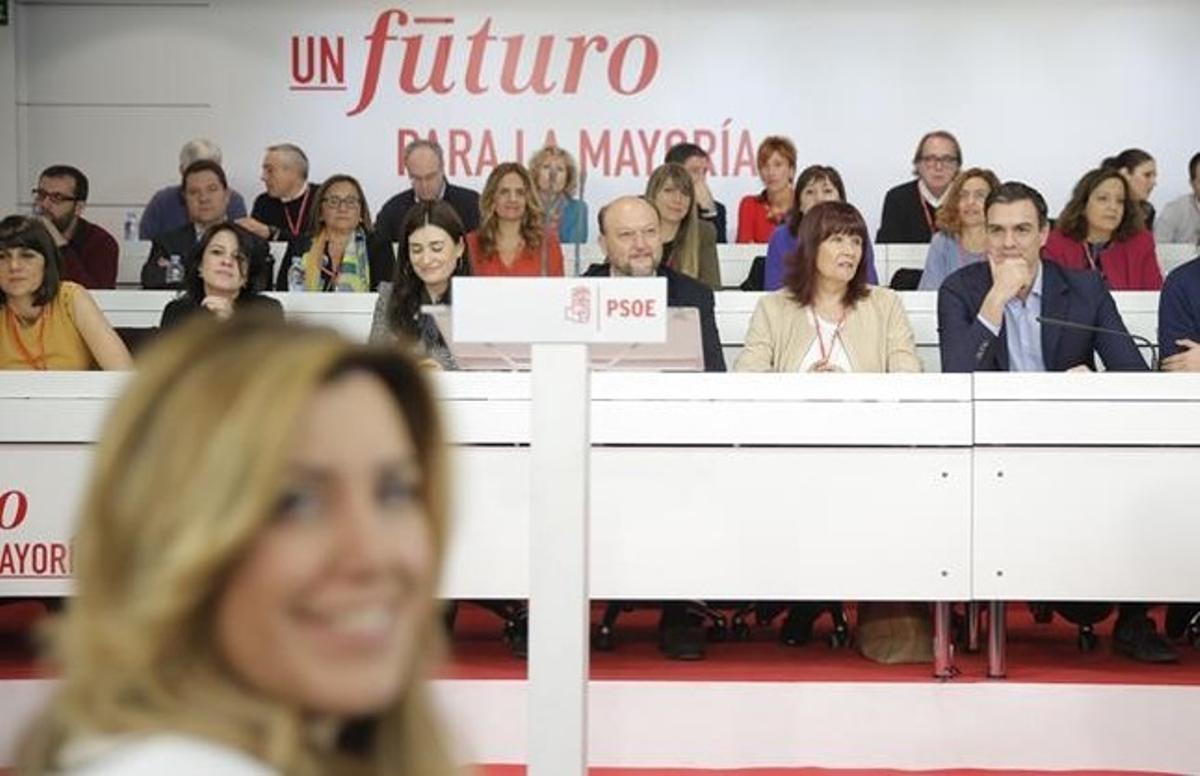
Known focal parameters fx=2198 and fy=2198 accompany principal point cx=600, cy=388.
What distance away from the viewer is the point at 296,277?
768cm

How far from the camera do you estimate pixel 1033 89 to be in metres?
11.7

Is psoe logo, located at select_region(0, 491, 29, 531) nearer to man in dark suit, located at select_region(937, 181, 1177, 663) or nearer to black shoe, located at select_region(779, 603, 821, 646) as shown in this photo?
black shoe, located at select_region(779, 603, 821, 646)

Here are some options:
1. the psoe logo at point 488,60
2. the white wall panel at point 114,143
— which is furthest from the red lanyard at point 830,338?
the white wall panel at point 114,143

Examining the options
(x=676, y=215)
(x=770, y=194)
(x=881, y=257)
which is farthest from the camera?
(x=770, y=194)

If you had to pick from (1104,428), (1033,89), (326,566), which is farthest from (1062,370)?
(1033,89)

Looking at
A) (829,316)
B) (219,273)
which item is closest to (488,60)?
(219,273)

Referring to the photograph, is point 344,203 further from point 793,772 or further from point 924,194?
point 793,772

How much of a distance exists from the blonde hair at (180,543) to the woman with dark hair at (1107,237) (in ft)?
23.0

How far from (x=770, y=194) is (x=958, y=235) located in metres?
2.00

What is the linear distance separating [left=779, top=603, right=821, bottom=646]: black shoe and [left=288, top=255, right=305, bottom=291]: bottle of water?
2.62 metres

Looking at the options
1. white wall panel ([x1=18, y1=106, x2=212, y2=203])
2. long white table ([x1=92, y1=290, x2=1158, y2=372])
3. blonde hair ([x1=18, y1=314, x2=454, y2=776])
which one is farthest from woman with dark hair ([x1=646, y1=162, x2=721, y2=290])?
blonde hair ([x1=18, y1=314, x2=454, y2=776])

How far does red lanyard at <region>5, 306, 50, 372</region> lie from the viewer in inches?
239

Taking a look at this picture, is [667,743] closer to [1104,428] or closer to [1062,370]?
[1104,428]

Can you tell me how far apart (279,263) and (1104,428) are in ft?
14.9
